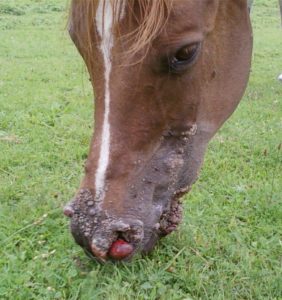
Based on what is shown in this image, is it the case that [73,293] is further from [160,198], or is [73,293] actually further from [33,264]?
[160,198]

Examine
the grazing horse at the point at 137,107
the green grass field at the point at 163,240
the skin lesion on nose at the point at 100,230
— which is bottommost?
the green grass field at the point at 163,240

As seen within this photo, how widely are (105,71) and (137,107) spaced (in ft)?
0.52

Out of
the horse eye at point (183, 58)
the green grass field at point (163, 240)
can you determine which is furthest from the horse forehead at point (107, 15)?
the green grass field at point (163, 240)

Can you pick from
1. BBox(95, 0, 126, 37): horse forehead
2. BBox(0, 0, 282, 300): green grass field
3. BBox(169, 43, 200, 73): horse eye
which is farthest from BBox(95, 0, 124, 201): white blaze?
BBox(0, 0, 282, 300): green grass field

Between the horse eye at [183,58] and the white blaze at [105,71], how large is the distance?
211 mm

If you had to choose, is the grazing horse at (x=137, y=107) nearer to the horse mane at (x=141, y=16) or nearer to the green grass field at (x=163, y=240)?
the horse mane at (x=141, y=16)

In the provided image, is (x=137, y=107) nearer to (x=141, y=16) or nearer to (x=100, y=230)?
(x=141, y=16)

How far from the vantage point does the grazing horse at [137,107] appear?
5.64 feet

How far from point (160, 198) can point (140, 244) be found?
185 mm

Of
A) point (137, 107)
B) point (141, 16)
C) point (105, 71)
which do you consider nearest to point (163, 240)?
point (137, 107)

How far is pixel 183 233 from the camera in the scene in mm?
2463

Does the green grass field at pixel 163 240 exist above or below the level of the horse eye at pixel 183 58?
below

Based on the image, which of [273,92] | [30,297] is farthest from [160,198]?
[273,92]

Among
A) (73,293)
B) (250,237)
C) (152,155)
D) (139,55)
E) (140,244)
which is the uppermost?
(139,55)
